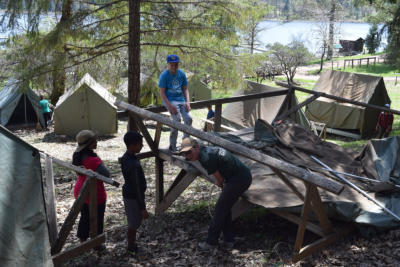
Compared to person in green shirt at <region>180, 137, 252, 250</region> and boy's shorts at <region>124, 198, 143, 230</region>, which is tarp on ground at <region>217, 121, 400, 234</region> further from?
boy's shorts at <region>124, 198, 143, 230</region>

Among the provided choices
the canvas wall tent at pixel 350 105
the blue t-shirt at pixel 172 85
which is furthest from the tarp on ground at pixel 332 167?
the canvas wall tent at pixel 350 105

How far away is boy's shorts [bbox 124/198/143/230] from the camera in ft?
16.3

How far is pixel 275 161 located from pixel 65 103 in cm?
1517

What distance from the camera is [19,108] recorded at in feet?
66.6

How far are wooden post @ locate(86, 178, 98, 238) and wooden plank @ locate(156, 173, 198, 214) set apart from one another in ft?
5.40

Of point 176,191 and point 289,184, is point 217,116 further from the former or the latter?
point 289,184

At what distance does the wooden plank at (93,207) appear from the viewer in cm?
449

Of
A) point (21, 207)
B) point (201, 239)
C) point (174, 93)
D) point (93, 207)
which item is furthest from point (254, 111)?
Answer: point (21, 207)

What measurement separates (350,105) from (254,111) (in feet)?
15.4

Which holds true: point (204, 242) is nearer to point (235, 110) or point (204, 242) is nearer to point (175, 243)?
point (175, 243)

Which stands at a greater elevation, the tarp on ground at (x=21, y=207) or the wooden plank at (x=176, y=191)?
the tarp on ground at (x=21, y=207)

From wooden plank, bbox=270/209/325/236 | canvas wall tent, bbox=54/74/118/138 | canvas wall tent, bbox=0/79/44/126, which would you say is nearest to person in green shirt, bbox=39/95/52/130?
canvas wall tent, bbox=0/79/44/126

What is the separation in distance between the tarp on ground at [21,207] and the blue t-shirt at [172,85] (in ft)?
9.20

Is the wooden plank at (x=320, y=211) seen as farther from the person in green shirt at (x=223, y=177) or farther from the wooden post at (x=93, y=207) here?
the wooden post at (x=93, y=207)
